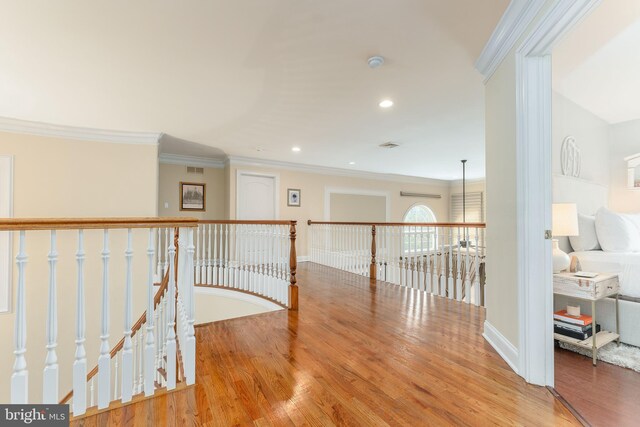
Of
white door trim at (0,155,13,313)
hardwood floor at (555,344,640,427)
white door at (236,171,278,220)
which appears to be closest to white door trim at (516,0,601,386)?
hardwood floor at (555,344,640,427)

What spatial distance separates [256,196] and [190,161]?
1.53 meters

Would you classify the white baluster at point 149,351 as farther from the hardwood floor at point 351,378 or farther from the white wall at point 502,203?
the white wall at point 502,203

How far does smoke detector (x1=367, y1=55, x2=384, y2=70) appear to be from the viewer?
2266 millimetres

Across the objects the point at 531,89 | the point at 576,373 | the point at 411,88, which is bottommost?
the point at 576,373

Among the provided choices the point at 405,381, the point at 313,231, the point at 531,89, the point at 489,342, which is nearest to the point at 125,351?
the point at 405,381

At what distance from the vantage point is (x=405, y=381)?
1.73 meters

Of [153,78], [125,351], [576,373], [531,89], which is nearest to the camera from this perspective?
[125,351]

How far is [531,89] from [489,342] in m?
1.87

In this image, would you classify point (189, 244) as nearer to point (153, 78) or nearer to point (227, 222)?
point (153, 78)

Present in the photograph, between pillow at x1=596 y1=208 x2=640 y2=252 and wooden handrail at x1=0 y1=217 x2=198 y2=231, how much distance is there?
344cm

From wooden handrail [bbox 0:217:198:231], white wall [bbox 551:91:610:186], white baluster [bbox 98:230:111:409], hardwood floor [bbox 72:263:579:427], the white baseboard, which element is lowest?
hardwood floor [bbox 72:263:579:427]

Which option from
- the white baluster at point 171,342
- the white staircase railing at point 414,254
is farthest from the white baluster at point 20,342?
the white staircase railing at point 414,254

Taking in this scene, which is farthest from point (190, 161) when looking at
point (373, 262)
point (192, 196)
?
point (373, 262)

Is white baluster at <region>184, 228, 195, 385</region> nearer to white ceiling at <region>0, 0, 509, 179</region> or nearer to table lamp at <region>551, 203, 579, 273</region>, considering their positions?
white ceiling at <region>0, 0, 509, 179</region>
